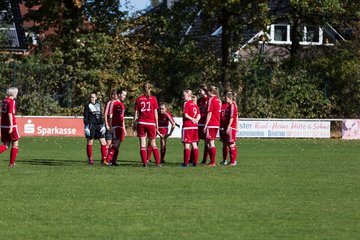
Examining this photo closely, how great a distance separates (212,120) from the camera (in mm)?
Answer: 23000

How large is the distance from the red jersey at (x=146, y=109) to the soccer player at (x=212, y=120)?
1.35 meters

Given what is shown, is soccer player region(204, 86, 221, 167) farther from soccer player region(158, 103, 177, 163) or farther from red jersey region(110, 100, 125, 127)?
red jersey region(110, 100, 125, 127)

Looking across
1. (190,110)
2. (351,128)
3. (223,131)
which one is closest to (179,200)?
(190,110)

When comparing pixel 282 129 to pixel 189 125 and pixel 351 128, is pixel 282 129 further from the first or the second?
pixel 189 125

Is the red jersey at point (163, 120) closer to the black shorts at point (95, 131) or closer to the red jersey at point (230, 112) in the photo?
the black shorts at point (95, 131)

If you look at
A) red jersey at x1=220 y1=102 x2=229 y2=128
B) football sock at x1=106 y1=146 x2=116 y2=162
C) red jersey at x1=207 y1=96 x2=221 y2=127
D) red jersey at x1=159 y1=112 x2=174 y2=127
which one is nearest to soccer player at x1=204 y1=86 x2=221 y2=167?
red jersey at x1=207 y1=96 x2=221 y2=127

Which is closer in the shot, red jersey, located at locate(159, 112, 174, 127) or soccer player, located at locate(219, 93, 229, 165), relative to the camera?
soccer player, located at locate(219, 93, 229, 165)

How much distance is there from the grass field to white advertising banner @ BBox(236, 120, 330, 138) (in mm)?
15528

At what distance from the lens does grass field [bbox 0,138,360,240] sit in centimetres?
1178

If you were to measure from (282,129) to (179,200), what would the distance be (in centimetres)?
2686

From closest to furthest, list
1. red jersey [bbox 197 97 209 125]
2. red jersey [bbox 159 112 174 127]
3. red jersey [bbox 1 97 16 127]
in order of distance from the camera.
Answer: red jersey [bbox 1 97 16 127], red jersey [bbox 197 97 209 125], red jersey [bbox 159 112 174 127]

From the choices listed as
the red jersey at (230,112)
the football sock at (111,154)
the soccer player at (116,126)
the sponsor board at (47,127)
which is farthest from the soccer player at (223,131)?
the sponsor board at (47,127)

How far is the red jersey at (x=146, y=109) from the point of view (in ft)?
72.8

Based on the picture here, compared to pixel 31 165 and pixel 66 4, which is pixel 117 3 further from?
pixel 31 165
